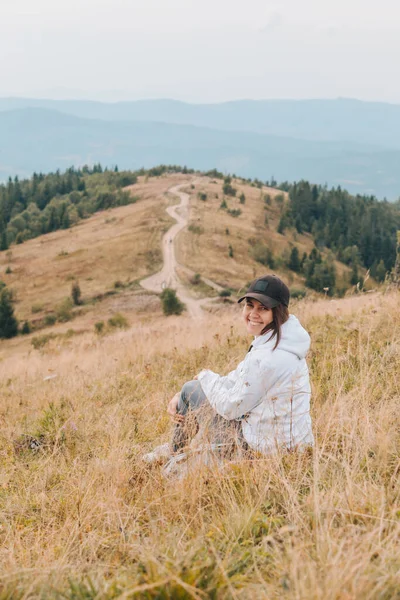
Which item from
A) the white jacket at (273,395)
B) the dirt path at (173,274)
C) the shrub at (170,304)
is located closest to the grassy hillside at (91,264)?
the dirt path at (173,274)

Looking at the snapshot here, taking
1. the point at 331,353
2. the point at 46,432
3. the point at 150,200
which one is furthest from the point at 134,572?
the point at 150,200

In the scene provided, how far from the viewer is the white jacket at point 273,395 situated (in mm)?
3307

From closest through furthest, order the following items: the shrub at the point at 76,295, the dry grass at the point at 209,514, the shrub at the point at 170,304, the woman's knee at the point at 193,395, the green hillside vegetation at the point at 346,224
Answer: the dry grass at the point at 209,514 → the woman's knee at the point at 193,395 → the shrub at the point at 170,304 → the shrub at the point at 76,295 → the green hillside vegetation at the point at 346,224

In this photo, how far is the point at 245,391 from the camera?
334 centimetres

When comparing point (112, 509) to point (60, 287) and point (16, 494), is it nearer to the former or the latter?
point (16, 494)

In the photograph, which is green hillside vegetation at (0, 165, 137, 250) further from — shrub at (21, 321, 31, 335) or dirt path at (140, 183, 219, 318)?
shrub at (21, 321, 31, 335)

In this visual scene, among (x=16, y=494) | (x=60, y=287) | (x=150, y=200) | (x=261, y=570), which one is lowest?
(x=60, y=287)

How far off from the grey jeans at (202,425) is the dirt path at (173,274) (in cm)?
3574

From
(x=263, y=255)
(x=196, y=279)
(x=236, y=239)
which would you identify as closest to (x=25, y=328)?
(x=196, y=279)

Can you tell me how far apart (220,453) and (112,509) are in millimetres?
829

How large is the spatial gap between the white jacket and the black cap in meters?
0.18

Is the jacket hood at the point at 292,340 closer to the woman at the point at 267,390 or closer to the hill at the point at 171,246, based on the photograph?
the woman at the point at 267,390

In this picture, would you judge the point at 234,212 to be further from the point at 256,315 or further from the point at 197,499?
the point at 197,499

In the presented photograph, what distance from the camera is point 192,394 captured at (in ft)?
12.9
